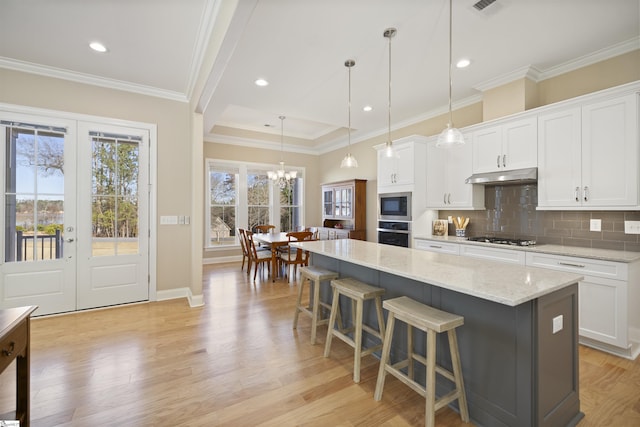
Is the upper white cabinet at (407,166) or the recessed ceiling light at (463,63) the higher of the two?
the recessed ceiling light at (463,63)

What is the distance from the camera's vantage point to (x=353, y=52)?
288 centimetres

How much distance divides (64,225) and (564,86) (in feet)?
20.2

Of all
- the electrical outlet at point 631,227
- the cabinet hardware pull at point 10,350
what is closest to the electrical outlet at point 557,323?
the electrical outlet at point 631,227

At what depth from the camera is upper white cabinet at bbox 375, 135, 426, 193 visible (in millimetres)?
4188

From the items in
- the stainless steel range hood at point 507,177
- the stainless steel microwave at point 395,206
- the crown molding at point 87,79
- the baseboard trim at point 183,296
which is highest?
the crown molding at point 87,79

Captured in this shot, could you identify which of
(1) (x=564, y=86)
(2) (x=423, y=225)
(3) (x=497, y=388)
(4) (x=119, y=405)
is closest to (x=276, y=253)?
(2) (x=423, y=225)

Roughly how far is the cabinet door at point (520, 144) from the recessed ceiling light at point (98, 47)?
4523 mm

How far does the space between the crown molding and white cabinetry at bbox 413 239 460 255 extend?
398 centimetres

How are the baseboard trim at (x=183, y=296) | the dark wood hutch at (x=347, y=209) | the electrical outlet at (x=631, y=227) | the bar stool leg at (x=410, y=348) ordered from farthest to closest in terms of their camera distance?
the dark wood hutch at (x=347, y=209) < the baseboard trim at (x=183, y=296) < the electrical outlet at (x=631, y=227) < the bar stool leg at (x=410, y=348)

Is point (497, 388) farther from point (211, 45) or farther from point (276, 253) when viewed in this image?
point (276, 253)

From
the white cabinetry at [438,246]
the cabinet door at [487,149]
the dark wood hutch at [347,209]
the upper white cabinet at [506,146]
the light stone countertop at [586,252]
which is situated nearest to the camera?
the light stone countertop at [586,252]

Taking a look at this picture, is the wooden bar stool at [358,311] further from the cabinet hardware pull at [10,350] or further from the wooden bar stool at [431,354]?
the cabinet hardware pull at [10,350]

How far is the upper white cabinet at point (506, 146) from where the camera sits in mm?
3143

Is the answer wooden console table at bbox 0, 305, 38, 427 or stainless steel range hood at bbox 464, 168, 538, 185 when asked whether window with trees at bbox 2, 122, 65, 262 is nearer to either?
wooden console table at bbox 0, 305, 38, 427
